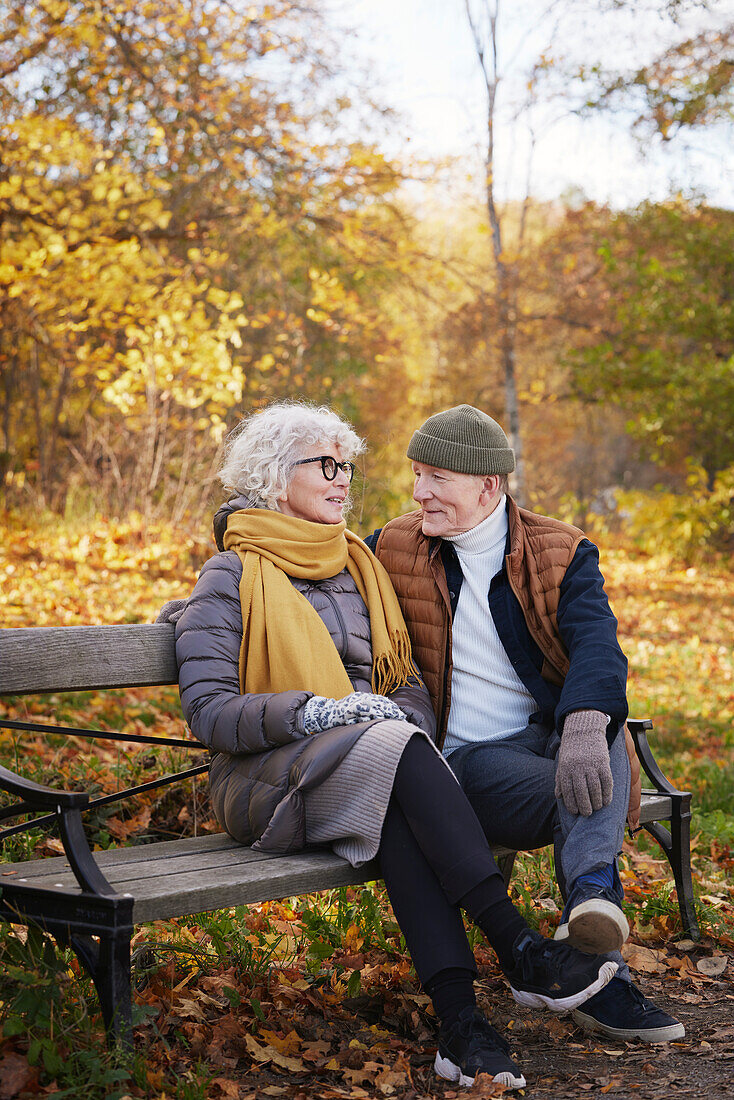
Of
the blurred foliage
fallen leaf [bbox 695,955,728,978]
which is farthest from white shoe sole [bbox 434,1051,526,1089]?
the blurred foliage

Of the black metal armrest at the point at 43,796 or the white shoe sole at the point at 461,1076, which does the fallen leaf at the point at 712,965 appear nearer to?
the white shoe sole at the point at 461,1076

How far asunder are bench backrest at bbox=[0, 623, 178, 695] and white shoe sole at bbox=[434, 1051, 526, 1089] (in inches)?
49.8

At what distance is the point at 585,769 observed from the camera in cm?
278

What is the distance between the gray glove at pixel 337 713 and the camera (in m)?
2.75

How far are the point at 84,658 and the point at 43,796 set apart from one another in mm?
594

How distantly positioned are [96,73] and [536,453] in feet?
54.0

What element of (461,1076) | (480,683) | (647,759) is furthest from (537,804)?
(647,759)

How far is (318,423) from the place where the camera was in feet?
11.1

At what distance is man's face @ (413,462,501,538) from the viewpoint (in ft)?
11.1

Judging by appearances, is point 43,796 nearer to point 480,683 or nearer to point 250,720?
point 250,720

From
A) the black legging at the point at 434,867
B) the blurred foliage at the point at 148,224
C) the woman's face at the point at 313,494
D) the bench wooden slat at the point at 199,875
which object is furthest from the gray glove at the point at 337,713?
the blurred foliage at the point at 148,224

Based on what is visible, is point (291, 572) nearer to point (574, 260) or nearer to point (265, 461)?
point (265, 461)

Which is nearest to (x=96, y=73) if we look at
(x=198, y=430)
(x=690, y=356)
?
(x=198, y=430)

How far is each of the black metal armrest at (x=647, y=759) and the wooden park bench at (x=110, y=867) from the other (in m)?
0.73
